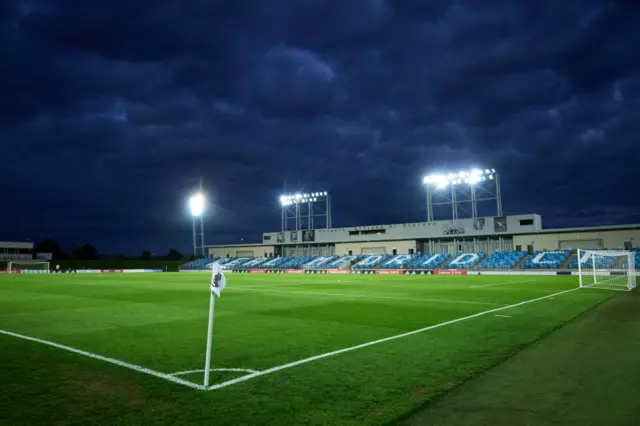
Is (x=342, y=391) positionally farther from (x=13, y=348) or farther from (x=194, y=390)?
(x=13, y=348)

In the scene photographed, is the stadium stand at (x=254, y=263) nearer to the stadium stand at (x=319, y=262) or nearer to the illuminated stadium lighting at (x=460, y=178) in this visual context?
the stadium stand at (x=319, y=262)

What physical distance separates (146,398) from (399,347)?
217 inches

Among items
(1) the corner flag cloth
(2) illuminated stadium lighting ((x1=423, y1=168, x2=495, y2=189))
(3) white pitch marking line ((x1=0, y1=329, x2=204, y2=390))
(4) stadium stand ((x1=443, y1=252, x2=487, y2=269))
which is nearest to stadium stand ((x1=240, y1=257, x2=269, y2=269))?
(2) illuminated stadium lighting ((x1=423, y1=168, x2=495, y2=189))

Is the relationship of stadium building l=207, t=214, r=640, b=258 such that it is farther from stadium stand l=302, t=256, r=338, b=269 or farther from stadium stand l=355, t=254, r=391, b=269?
stadium stand l=302, t=256, r=338, b=269

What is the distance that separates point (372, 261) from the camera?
69.4 metres

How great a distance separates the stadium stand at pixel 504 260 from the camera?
2157 inches

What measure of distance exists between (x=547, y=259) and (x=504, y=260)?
5.16m

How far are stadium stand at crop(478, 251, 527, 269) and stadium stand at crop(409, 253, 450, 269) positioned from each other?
6.99 meters

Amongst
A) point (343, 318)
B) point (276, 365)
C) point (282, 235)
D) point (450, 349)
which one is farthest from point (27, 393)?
point (282, 235)

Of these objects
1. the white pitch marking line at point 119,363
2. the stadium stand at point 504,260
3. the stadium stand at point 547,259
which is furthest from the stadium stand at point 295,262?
the white pitch marking line at point 119,363

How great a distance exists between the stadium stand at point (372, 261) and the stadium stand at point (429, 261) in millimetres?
5856

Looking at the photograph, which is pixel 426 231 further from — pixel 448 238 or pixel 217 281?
pixel 217 281

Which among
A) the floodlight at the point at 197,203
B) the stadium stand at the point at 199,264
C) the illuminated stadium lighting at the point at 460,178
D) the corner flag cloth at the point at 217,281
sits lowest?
the stadium stand at the point at 199,264

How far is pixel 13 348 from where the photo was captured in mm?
9359
